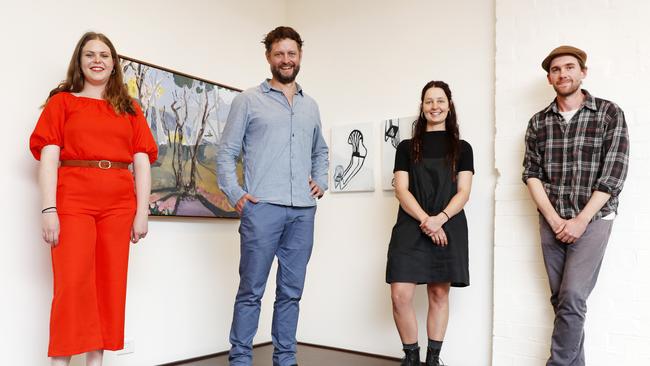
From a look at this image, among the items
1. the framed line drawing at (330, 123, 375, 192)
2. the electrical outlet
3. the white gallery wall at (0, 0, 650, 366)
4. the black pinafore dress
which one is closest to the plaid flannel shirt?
the white gallery wall at (0, 0, 650, 366)

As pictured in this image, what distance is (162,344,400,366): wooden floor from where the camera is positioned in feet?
10.8

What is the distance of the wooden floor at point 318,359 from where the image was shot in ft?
10.8

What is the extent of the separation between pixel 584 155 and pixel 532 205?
45 centimetres

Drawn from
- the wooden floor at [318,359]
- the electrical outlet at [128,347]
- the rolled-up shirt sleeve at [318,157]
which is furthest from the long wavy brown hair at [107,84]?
the wooden floor at [318,359]

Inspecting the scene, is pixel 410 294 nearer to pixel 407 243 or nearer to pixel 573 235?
pixel 407 243

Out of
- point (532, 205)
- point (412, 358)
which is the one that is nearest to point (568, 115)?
point (532, 205)

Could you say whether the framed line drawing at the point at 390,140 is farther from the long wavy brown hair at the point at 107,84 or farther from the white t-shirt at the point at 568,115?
the long wavy brown hair at the point at 107,84

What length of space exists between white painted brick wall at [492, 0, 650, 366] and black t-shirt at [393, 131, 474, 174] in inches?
11.5

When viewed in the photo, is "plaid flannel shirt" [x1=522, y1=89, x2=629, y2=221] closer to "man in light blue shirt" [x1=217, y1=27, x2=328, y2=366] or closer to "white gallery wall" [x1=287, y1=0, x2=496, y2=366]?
"white gallery wall" [x1=287, y1=0, x2=496, y2=366]

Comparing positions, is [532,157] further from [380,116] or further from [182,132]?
[182,132]

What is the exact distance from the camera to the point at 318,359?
11.2 ft

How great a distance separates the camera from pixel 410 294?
111 inches

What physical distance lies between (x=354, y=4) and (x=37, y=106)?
224cm

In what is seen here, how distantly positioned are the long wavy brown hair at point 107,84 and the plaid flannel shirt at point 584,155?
78.8 inches
